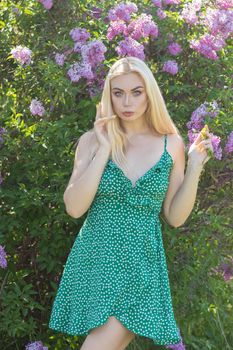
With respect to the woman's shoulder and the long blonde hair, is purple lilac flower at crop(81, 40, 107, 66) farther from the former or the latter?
the woman's shoulder

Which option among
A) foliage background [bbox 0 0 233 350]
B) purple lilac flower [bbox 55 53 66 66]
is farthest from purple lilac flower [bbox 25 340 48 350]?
purple lilac flower [bbox 55 53 66 66]

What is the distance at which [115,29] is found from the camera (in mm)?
5543

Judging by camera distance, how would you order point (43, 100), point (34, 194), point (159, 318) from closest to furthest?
point (159, 318), point (34, 194), point (43, 100)

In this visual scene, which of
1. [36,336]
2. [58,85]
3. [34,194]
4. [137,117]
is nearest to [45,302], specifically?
[36,336]

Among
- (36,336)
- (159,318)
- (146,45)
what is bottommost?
(36,336)

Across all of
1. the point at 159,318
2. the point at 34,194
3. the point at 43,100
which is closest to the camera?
the point at 159,318

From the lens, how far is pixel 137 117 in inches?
183

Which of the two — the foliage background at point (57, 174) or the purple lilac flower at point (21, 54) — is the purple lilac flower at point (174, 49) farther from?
the purple lilac flower at point (21, 54)

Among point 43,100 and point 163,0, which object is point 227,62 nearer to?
point 163,0

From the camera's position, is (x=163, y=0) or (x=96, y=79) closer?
(x=96, y=79)

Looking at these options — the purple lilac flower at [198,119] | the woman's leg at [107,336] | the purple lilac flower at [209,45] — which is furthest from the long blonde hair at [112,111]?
the purple lilac flower at [209,45]

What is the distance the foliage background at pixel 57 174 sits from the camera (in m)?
5.41

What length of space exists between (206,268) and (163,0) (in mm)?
1530

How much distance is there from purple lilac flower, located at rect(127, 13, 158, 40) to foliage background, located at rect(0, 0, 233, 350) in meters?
0.17
